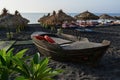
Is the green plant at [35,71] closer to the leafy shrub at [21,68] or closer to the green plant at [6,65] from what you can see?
the leafy shrub at [21,68]

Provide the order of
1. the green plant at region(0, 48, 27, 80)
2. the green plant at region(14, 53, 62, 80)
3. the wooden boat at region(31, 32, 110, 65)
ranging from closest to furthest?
the green plant at region(0, 48, 27, 80)
the green plant at region(14, 53, 62, 80)
the wooden boat at region(31, 32, 110, 65)

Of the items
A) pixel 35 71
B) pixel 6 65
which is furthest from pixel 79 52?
pixel 6 65

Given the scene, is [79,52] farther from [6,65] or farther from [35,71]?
[6,65]

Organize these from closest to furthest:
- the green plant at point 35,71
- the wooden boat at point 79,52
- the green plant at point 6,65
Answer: the green plant at point 6,65, the green plant at point 35,71, the wooden boat at point 79,52

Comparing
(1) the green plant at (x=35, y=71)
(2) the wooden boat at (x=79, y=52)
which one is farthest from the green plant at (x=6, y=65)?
(2) the wooden boat at (x=79, y=52)

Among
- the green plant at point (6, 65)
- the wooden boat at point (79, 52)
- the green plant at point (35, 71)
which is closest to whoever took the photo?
the green plant at point (6, 65)

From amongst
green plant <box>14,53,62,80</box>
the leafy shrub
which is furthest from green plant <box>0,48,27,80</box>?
green plant <box>14,53,62,80</box>

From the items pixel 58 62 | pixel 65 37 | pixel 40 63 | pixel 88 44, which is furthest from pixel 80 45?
pixel 40 63

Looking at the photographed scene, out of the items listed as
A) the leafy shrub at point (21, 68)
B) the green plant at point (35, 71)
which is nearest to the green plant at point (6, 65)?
the leafy shrub at point (21, 68)

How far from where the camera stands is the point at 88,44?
39.0ft

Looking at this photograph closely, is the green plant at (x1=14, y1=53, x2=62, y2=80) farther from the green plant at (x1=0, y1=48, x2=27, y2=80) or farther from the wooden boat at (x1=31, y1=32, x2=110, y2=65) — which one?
the wooden boat at (x1=31, y1=32, x2=110, y2=65)

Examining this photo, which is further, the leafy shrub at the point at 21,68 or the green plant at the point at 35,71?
the green plant at the point at 35,71

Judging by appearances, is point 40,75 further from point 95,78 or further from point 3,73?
point 95,78

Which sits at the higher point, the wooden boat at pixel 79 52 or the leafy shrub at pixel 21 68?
the leafy shrub at pixel 21 68
